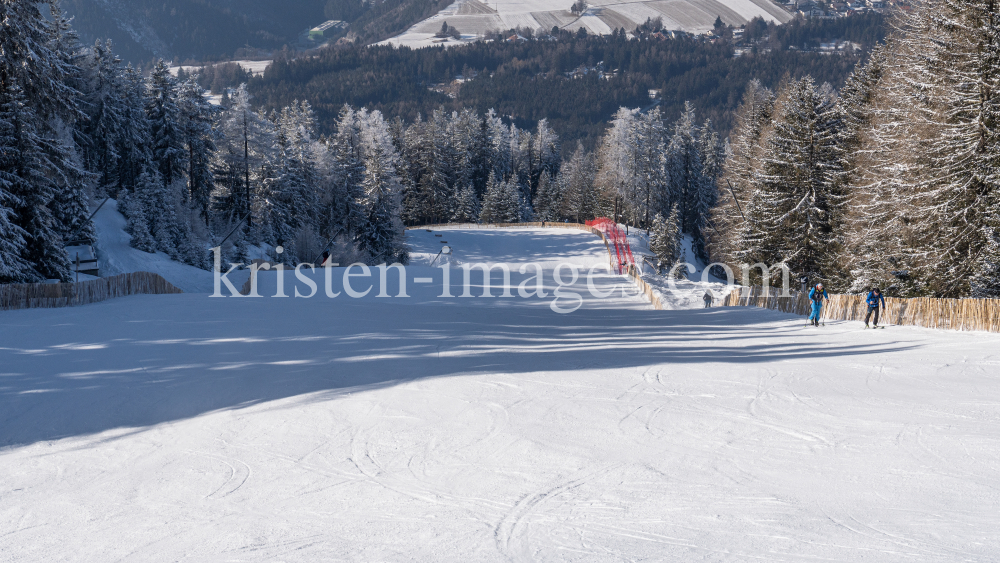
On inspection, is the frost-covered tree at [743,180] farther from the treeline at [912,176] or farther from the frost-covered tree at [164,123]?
the frost-covered tree at [164,123]

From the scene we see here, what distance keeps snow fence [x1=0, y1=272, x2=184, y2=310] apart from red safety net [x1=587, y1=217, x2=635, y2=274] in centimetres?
2987

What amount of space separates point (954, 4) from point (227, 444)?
84.1 feet

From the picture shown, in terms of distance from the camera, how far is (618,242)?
57938 millimetres

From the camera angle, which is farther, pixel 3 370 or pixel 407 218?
pixel 407 218

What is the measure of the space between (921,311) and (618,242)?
39.9 m

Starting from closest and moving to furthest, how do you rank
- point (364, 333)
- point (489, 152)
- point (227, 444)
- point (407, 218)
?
point (227, 444), point (364, 333), point (407, 218), point (489, 152)

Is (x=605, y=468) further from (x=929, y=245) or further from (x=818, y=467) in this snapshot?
(x=929, y=245)

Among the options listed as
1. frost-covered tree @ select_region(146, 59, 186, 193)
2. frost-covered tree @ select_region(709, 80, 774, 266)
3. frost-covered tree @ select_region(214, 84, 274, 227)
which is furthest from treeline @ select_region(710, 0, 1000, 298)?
frost-covered tree @ select_region(146, 59, 186, 193)

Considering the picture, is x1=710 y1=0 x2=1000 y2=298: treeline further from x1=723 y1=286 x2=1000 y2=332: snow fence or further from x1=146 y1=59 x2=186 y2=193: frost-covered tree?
x1=146 y1=59 x2=186 y2=193: frost-covered tree

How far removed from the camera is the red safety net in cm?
4783

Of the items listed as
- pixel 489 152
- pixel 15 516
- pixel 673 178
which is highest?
pixel 489 152

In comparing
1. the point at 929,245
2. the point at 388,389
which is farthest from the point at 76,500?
the point at 929,245

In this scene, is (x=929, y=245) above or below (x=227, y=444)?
above

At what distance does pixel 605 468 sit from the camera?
7492mm
